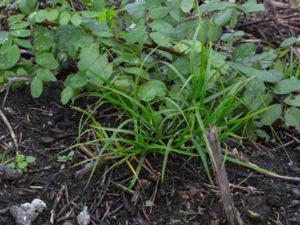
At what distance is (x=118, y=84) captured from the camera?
2051 millimetres

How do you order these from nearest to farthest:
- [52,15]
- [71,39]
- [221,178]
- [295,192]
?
[221,178] → [295,192] → [52,15] → [71,39]

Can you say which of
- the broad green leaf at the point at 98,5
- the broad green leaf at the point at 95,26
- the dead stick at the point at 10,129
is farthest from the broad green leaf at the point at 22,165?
the broad green leaf at the point at 98,5

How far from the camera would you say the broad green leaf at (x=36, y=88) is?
2.16m

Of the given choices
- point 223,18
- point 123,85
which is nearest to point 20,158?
point 123,85

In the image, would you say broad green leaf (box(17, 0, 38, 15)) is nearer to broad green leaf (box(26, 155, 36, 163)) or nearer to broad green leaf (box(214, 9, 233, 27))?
broad green leaf (box(26, 155, 36, 163))

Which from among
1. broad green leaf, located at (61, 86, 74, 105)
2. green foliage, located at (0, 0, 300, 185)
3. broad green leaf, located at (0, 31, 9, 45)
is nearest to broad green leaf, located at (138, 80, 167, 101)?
green foliage, located at (0, 0, 300, 185)

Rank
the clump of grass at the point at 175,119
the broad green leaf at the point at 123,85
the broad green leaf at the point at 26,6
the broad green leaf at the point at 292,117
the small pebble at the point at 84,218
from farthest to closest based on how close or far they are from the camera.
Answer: the broad green leaf at the point at 26,6 → the broad green leaf at the point at 292,117 → the broad green leaf at the point at 123,85 → the clump of grass at the point at 175,119 → the small pebble at the point at 84,218

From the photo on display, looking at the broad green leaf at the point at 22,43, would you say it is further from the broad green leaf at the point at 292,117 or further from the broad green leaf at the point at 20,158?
the broad green leaf at the point at 292,117

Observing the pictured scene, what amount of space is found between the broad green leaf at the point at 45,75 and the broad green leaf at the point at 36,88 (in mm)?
17

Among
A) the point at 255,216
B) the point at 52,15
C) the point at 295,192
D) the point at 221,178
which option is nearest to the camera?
the point at 221,178

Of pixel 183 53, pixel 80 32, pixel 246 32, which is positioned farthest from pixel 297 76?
pixel 80 32

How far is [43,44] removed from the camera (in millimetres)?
2242

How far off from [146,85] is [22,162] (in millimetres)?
550

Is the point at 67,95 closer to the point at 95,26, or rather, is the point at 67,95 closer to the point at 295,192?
the point at 95,26
